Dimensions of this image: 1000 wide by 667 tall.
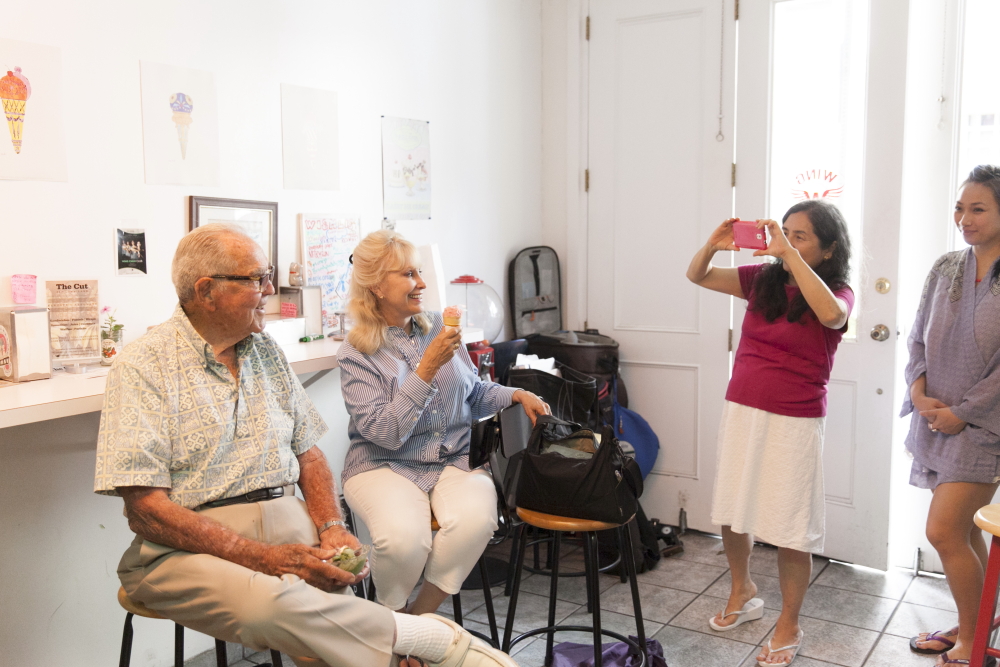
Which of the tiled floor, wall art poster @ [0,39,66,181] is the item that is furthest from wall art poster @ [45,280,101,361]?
the tiled floor

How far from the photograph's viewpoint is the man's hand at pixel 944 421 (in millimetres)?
2463

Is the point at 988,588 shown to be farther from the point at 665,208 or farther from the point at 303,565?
the point at 665,208

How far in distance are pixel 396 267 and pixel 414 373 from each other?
350mm

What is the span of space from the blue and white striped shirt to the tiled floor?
743 mm

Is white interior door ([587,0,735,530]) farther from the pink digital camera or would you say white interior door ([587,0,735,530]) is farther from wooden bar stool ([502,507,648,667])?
wooden bar stool ([502,507,648,667])

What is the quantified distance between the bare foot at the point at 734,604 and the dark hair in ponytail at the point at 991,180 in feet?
4.23

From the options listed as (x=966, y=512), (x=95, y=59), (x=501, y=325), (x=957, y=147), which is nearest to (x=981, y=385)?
(x=966, y=512)

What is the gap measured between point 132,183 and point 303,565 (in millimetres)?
1243

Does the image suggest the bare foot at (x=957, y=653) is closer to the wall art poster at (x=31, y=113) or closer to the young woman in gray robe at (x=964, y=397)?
the young woman in gray robe at (x=964, y=397)

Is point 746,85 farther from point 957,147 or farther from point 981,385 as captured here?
point 981,385

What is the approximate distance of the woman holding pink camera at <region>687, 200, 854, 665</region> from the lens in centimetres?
259

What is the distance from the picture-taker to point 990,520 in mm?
1926

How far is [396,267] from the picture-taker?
248cm

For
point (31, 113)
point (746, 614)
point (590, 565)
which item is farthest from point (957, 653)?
point (31, 113)
